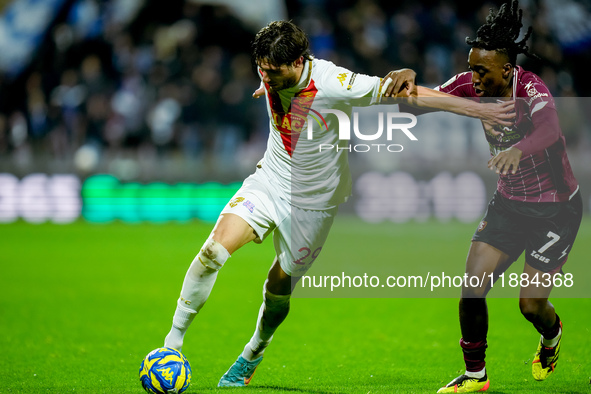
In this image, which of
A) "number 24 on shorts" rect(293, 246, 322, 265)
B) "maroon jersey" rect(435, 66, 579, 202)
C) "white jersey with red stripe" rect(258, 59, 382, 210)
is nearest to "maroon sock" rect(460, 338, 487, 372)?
"maroon jersey" rect(435, 66, 579, 202)

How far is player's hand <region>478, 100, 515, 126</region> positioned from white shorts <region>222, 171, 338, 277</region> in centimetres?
118

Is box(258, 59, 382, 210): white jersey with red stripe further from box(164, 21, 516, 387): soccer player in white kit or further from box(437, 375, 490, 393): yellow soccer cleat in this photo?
box(437, 375, 490, 393): yellow soccer cleat

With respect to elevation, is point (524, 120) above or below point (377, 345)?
above

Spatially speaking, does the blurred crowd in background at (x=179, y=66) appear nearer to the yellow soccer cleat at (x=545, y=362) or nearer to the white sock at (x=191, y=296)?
the yellow soccer cleat at (x=545, y=362)

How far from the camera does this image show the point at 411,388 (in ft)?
15.4

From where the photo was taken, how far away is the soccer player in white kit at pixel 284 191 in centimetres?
448

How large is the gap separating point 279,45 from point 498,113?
135 cm

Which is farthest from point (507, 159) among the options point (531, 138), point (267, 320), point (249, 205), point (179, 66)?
point (179, 66)

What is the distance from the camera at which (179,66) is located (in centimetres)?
1589

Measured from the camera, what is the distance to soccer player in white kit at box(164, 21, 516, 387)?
14.7 feet

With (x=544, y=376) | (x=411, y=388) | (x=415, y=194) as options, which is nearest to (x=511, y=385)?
(x=544, y=376)

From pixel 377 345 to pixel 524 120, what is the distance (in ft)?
8.18

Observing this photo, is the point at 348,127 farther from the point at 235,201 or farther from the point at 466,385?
the point at 466,385

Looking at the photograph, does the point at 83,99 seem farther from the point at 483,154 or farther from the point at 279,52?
the point at 279,52
